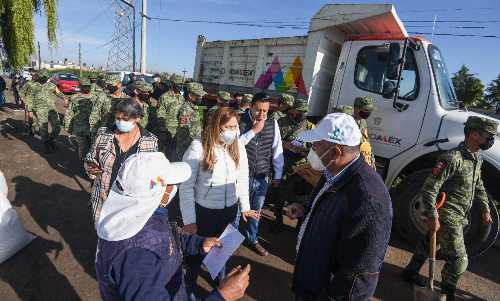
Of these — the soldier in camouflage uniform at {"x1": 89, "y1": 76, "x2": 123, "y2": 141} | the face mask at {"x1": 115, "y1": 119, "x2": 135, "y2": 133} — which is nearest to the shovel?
the face mask at {"x1": 115, "y1": 119, "x2": 135, "y2": 133}

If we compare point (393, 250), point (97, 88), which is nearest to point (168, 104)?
point (97, 88)

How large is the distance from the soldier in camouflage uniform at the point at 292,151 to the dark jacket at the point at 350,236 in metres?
2.58

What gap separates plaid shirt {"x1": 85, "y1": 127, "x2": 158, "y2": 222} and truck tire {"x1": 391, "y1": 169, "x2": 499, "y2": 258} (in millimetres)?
3335

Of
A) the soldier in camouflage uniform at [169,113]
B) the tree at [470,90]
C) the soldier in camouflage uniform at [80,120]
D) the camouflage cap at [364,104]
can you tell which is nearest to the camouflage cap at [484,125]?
the camouflage cap at [364,104]

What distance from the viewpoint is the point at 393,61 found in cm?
423

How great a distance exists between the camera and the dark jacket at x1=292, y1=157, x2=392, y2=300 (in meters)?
1.46

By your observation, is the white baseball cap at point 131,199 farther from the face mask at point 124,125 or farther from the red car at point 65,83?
the red car at point 65,83

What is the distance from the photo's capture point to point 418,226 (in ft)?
13.6

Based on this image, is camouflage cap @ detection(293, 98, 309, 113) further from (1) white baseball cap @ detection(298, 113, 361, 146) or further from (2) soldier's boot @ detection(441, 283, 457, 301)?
(1) white baseball cap @ detection(298, 113, 361, 146)

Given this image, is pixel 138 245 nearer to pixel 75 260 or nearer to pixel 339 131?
pixel 339 131

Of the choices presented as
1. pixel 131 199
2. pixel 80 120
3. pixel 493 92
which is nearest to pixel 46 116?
pixel 80 120

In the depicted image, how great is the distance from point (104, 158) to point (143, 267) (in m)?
1.79

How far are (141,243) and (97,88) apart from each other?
261 inches

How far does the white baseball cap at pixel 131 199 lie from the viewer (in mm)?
1343
